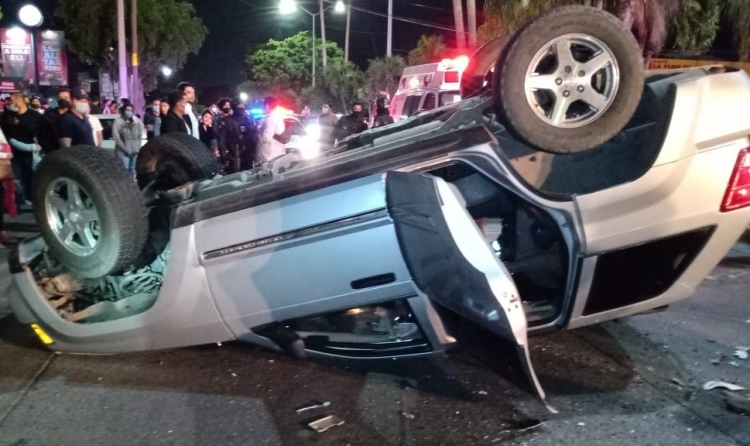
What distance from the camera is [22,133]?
9680 mm

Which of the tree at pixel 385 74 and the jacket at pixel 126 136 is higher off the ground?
the tree at pixel 385 74

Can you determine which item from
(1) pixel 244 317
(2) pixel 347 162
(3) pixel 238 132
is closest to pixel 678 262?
(2) pixel 347 162

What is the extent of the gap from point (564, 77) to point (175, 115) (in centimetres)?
600

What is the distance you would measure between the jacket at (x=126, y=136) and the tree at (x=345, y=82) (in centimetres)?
3514

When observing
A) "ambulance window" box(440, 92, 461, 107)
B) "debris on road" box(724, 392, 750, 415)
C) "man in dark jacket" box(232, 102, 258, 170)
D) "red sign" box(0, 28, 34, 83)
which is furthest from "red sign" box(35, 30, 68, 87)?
"debris on road" box(724, 392, 750, 415)

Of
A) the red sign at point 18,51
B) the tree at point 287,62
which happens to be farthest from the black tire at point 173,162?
the tree at point 287,62

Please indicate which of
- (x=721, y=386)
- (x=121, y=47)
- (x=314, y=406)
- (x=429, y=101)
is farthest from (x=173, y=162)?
(x=121, y=47)

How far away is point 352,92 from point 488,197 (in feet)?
139

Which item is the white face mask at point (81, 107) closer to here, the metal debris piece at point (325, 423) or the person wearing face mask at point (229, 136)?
the person wearing face mask at point (229, 136)

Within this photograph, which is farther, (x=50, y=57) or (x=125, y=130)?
(x=50, y=57)

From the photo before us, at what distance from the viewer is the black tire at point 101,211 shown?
3994 mm

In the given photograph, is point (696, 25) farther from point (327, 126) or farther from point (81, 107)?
point (81, 107)

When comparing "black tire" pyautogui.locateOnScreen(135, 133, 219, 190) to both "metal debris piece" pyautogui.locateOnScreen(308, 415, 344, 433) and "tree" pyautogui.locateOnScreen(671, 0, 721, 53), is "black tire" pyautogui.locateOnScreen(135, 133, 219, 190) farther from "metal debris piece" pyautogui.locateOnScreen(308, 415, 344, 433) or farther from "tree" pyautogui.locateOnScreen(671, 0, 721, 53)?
"tree" pyautogui.locateOnScreen(671, 0, 721, 53)

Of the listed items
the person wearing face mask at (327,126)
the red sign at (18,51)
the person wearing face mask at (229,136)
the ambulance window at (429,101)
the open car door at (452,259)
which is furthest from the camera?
the red sign at (18,51)
